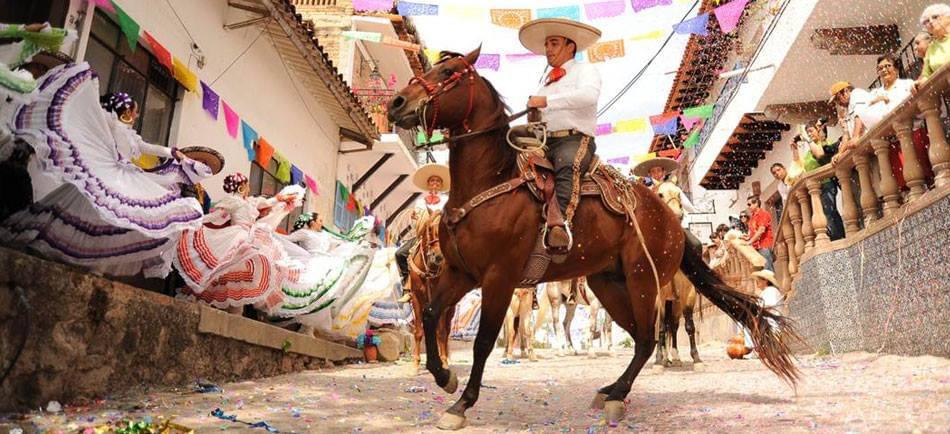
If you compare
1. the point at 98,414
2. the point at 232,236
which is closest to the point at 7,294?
the point at 98,414

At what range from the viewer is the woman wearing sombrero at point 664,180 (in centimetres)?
895

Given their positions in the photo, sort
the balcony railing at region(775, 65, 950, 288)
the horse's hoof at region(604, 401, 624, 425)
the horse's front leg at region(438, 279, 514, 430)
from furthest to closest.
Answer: the balcony railing at region(775, 65, 950, 288) < the horse's hoof at region(604, 401, 624, 425) < the horse's front leg at region(438, 279, 514, 430)

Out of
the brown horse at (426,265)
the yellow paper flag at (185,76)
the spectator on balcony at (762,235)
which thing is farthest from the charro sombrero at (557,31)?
the spectator on balcony at (762,235)

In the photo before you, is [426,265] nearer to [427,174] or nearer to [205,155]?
[427,174]

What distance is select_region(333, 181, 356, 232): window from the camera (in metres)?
14.5

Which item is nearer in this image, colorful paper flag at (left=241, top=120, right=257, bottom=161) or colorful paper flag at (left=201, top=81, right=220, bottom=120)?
colorful paper flag at (left=201, top=81, right=220, bottom=120)

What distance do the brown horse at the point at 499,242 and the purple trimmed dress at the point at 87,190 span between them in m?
1.71

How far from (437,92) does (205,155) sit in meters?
3.50

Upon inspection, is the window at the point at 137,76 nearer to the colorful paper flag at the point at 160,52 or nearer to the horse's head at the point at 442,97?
the colorful paper flag at the point at 160,52

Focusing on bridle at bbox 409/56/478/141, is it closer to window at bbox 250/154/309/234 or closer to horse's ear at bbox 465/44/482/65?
horse's ear at bbox 465/44/482/65

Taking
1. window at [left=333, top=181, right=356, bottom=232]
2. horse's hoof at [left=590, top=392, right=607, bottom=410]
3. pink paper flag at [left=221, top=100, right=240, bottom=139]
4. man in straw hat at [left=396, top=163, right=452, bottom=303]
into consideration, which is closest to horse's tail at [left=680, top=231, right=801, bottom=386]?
horse's hoof at [left=590, top=392, right=607, bottom=410]

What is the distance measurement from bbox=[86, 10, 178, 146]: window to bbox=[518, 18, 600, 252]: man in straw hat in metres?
4.59

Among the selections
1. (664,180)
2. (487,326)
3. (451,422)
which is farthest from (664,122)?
(451,422)

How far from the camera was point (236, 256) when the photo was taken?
5.57 metres
